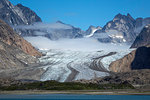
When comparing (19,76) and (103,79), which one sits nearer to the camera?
(103,79)

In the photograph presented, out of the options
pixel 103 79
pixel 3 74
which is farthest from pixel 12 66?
pixel 103 79

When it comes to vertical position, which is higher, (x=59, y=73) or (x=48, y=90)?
(x=59, y=73)

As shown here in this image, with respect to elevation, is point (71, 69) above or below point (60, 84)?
above

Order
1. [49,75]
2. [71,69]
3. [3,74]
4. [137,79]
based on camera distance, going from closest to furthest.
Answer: [137,79], [3,74], [49,75], [71,69]

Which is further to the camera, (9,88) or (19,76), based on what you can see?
(19,76)

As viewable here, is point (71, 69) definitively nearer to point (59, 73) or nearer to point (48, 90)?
point (59, 73)

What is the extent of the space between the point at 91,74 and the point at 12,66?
43.8m

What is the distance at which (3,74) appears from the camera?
168m

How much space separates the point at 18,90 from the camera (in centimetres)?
12012

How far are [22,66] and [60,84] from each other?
75401 millimetres

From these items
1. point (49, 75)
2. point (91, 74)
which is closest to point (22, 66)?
point (49, 75)

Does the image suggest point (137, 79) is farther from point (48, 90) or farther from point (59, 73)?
point (59, 73)

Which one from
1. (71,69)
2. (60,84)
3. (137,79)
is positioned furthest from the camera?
(71,69)

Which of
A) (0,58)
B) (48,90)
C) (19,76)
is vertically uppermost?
(0,58)
